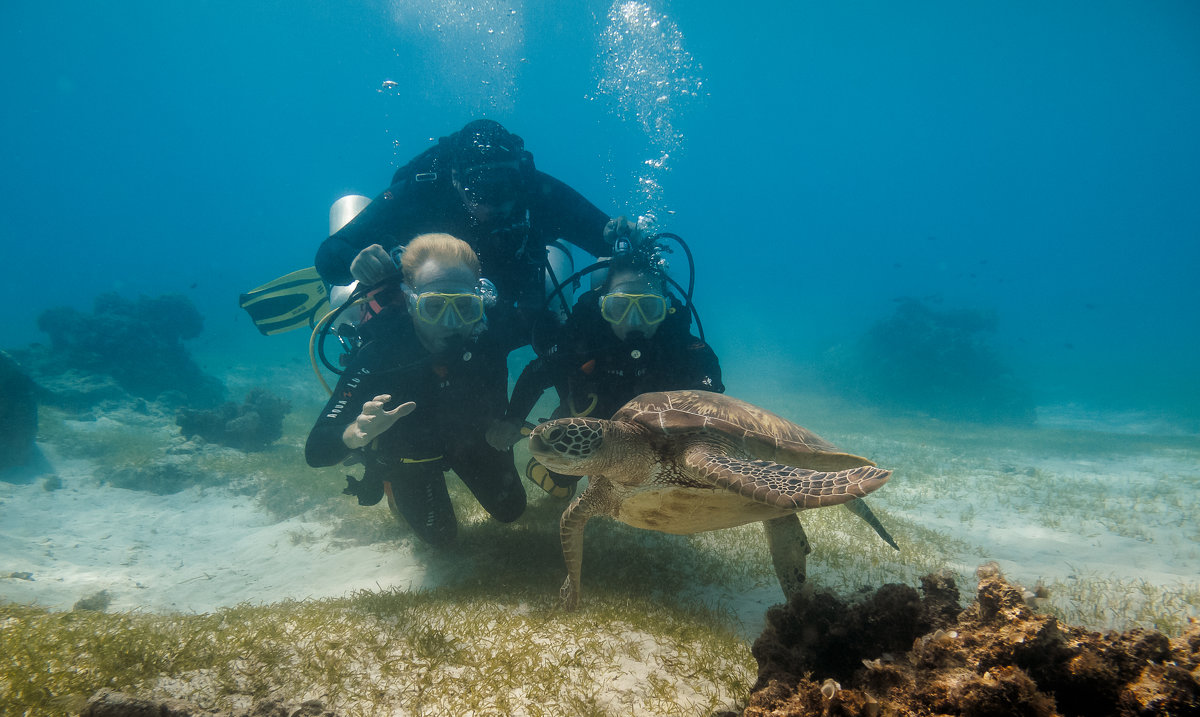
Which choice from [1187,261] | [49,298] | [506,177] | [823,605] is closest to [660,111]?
[506,177]

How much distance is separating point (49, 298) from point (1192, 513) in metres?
130

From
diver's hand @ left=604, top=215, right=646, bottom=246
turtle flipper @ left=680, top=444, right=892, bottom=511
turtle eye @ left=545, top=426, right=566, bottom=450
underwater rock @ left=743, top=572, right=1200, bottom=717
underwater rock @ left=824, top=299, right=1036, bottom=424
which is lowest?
underwater rock @ left=743, top=572, right=1200, bottom=717

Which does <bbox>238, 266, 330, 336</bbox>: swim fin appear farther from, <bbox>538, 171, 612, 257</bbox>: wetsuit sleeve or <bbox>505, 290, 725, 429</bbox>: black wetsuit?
<bbox>505, 290, 725, 429</bbox>: black wetsuit

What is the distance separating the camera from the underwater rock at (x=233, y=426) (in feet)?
40.8

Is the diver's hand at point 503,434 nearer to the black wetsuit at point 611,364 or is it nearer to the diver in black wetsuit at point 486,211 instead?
the black wetsuit at point 611,364

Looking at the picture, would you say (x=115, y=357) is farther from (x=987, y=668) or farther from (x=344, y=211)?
(x=987, y=668)

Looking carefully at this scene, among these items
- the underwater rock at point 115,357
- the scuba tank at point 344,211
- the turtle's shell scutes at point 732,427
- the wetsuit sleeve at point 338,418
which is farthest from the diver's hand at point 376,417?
the underwater rock at point 115,357

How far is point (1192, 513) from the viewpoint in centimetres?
696

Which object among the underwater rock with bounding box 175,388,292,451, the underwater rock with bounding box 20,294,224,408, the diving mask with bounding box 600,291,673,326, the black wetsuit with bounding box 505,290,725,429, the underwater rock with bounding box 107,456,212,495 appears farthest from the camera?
the underwater rock with bounding box 20,294,224,408

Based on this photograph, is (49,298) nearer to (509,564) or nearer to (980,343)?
(509,564)

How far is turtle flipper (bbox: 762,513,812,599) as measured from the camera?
352cm

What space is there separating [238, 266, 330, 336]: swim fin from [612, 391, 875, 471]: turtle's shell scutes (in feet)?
23.9

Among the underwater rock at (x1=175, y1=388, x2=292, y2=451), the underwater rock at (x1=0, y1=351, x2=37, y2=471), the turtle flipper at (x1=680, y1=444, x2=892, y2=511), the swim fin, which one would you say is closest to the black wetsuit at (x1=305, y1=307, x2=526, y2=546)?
the turtle flipper at (x1=680, y1=444, x2=892, y2=511)

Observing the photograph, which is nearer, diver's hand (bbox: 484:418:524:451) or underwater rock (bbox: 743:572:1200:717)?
underwater rock (bbox: 743:572:1200:717)
